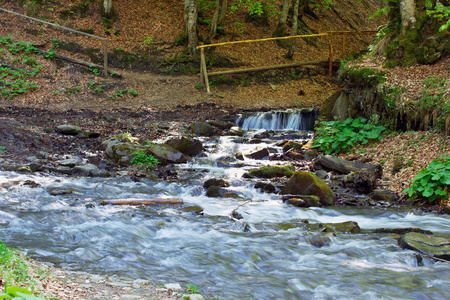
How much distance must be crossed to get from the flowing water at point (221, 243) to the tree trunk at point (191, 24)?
1338cm

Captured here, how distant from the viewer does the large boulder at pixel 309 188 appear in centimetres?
773

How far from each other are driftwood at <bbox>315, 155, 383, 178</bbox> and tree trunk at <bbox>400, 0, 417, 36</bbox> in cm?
484

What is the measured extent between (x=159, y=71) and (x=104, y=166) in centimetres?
1042

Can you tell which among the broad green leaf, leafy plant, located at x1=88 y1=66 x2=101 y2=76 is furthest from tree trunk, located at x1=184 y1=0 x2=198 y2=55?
the broad green leaf

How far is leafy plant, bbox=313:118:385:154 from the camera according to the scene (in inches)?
405

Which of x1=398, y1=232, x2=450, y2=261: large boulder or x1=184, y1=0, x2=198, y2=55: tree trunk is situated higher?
x1=184, y1=0, x2=198, y2=55: tree trunk

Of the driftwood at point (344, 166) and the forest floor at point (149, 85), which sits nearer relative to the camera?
the driftwood at point (344, 166)

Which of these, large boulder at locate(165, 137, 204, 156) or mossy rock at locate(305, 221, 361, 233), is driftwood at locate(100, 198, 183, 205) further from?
large boulder at locate(165, 137, 204, 156)

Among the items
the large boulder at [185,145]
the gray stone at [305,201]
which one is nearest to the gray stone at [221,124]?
the large boulder at [185,145]

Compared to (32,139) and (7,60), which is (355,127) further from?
(7,60)

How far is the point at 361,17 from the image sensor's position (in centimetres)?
3138

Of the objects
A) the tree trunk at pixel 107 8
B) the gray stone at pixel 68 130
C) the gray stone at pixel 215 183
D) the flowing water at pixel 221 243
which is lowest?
the flowing water at pixel 221 243

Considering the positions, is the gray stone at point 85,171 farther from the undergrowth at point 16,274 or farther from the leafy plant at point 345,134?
the leafy plant at point 345,134

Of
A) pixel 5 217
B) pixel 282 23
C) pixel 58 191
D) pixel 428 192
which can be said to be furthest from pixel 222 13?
pixel 5 217
